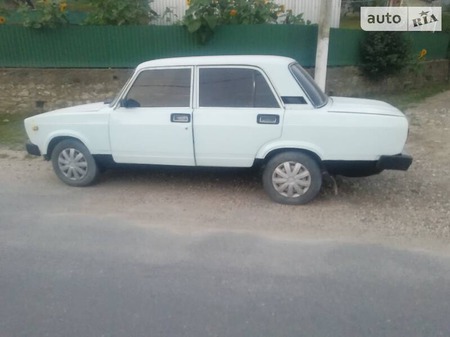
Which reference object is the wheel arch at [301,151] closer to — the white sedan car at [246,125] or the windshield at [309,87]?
the white sedan car at [246,125]

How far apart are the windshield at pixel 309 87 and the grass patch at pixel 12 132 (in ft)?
16.2

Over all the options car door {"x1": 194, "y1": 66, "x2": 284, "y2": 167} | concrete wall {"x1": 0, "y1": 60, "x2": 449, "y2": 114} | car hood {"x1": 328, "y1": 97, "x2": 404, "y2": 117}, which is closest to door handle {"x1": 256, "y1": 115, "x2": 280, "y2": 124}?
car door {"x1": 194, "y1": 66, "x2": 284, "y2": 167}

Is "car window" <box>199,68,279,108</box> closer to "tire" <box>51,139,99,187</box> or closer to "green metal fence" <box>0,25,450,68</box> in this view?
"tire" <box>51,139,99,187</box>

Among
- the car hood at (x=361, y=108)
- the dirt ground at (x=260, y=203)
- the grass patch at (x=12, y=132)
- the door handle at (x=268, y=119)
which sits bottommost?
the grass patch at (x=12, y=132)

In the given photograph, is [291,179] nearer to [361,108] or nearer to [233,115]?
[233,115]

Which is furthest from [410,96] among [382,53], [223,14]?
[223,14]

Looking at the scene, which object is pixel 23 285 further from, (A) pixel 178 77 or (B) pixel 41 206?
(A) pixel 178 77

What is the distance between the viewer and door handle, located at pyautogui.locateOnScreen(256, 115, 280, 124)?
5.40 meters

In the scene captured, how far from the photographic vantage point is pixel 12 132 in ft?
30.5

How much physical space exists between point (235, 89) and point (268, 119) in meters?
0.53

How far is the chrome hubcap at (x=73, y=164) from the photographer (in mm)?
6148

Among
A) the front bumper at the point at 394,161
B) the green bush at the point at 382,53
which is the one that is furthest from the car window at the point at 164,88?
the green bush at the point at 382,53

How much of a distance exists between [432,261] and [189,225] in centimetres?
230

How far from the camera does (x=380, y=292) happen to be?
12.3 ft
